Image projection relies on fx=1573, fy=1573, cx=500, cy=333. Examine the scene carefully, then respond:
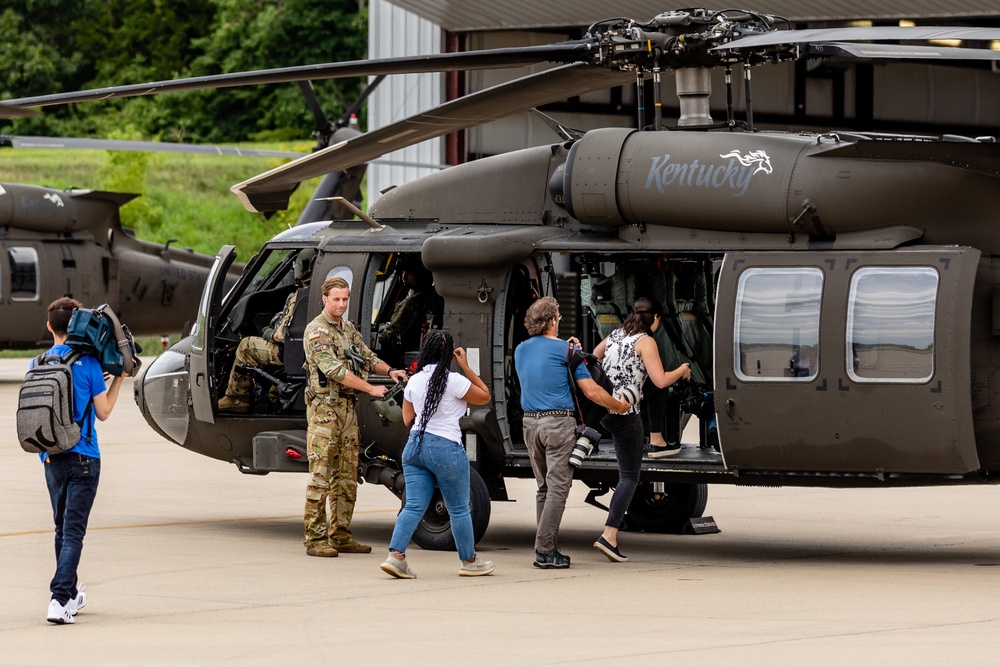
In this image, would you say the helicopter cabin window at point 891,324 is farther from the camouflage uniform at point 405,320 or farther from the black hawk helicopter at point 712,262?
the camouflage uniform at point 405,320

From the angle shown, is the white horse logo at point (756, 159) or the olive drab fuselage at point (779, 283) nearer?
the olive drab fuselage at point (779, 283)

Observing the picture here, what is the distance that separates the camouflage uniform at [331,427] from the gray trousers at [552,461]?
1341 millimetres

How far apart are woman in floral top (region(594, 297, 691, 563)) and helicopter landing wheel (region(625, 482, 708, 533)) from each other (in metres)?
1.30

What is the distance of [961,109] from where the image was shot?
28797mm

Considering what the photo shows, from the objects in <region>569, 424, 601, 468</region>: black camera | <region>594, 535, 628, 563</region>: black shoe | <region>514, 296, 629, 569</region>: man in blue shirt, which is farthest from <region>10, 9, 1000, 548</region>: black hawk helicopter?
<region>514, 296, 629, 569</region>: man in blue shirt

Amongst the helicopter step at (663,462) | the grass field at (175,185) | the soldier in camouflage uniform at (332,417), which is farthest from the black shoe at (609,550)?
the grass field at (175,185)

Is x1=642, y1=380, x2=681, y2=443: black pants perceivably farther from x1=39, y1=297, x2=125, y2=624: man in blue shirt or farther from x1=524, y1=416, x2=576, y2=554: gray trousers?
x1=39, y1=297, x2=125, y2=624: man in blue shirt

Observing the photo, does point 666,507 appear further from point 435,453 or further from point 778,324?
point 435,453

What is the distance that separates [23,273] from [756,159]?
17753mm

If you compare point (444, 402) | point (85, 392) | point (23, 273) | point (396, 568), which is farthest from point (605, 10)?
point (85, 392)

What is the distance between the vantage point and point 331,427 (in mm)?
10469

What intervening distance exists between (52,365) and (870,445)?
4847 millimetres

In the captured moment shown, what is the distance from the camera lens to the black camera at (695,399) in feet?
36.5

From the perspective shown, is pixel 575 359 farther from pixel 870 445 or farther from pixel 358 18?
pixel 358 18
